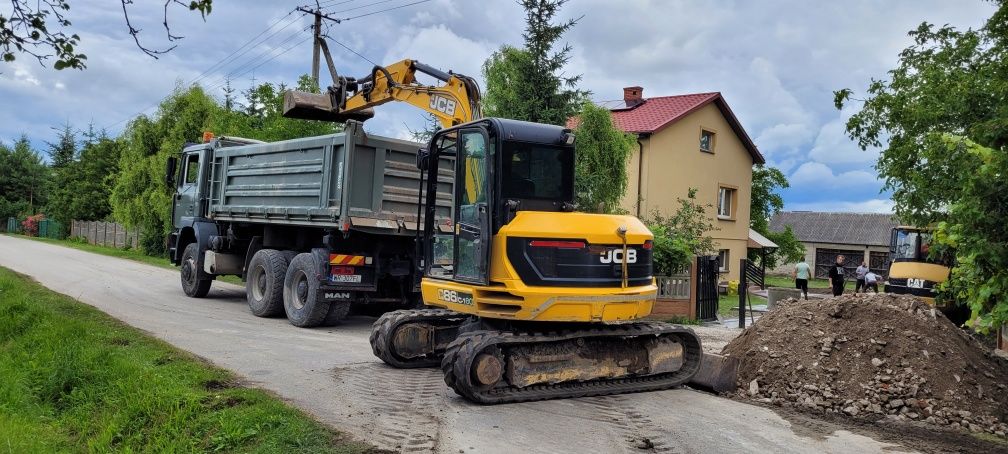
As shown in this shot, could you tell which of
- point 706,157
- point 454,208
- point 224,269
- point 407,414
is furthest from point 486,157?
point 706,157

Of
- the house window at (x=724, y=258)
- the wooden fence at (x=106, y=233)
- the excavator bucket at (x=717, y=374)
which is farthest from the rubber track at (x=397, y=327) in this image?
the wooden fence at (x=106, y=233)

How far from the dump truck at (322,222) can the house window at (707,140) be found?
62.0 feet

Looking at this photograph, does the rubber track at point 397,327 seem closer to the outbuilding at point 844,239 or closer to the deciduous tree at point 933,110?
the deciduous tree at point 933,110

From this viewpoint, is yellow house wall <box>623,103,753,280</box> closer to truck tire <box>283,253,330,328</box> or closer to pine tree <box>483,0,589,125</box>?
pine tree <box>483,0,589,125</box>

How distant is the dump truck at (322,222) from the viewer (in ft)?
36.7

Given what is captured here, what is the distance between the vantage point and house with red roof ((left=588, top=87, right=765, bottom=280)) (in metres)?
27.0

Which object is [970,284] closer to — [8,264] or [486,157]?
[486,157]

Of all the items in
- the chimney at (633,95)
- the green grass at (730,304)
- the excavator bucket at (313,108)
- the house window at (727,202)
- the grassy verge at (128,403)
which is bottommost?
the grassy verge at (128,403)

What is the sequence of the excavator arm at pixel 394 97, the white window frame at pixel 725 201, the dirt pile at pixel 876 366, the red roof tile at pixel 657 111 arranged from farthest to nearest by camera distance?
the white window frame at pixel 725 201 < the red roof tile at pixel 657 111 < the excavator arm at pixel 394 97 < the dirt pile at pixel 876 366

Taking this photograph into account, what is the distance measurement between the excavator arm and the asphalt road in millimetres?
3324

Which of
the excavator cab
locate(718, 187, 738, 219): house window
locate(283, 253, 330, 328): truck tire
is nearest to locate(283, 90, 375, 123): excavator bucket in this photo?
locate(283, 253, 330, 328): truck tire

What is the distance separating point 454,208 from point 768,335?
3772 millimetres

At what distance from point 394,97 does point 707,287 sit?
727 centimetres

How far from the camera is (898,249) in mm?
18938
